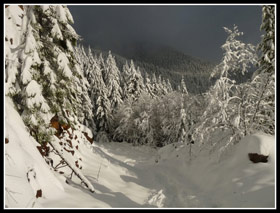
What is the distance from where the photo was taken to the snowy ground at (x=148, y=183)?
7.24 metres

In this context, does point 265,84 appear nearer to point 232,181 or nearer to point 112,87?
point 232,181

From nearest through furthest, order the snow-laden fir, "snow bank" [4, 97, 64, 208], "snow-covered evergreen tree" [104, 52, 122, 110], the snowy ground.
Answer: "snow bank" [4, 97, 64, 208], the snowy ground, the snow-laden fir, "snow-covered evergreen tree" [104, 52, 122, 110]

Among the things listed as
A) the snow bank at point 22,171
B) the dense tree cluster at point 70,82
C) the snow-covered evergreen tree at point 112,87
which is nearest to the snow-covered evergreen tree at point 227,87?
the dense tree cluster at point 70,82

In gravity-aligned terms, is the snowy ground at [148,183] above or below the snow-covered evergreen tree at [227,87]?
below

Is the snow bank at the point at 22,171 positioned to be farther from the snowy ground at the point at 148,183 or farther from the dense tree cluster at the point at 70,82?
the dense tree cluster at the point at 70,82

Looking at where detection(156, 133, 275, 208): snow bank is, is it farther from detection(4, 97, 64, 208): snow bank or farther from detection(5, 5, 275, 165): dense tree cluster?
detection(4, 97, 64, 208): snow bank

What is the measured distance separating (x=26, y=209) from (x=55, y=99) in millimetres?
5573

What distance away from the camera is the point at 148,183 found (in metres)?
15.4

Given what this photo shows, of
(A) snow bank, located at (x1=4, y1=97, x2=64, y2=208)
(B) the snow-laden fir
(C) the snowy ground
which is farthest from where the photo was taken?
(B) the snow-laden fir

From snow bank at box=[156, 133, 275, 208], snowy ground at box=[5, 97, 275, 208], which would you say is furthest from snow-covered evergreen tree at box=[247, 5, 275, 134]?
snowy ground at box=[5, 97, 275, 208]

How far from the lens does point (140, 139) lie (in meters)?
43.0

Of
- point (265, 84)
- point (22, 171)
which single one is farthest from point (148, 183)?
point (22, 171)

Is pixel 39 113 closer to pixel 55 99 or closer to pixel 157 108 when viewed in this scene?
pixel 55 99

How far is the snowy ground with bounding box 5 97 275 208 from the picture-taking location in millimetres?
7242
